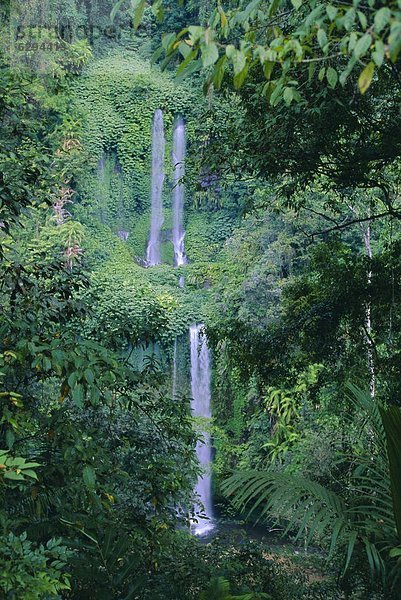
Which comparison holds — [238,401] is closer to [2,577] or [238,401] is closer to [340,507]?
[340,507]

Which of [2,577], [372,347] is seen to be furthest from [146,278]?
[2,577]

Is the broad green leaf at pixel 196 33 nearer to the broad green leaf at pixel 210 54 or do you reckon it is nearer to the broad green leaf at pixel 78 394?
the broad green leaf at pixel 210 54

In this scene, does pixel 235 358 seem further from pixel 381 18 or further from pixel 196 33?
pixel 381 18

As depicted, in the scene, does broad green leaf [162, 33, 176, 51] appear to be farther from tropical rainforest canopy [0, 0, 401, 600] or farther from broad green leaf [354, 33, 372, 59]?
broad green leaf [354, 33, 372, 59]

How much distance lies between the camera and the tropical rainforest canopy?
7.55 feet

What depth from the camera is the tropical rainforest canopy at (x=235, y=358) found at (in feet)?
7.55

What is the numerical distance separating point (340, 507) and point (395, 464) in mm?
471

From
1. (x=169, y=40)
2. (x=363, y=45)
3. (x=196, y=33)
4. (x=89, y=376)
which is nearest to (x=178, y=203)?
(x=89, y=376)

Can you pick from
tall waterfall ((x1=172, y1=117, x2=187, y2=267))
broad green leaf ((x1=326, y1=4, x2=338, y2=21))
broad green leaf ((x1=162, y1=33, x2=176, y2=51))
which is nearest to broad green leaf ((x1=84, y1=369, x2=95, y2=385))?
broad green leaf ((x1=162, y1=33, x2=176, y2=51))

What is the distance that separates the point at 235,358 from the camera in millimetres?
5727

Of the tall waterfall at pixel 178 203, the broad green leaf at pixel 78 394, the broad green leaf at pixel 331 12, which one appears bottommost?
the broad green leaf at pixel 78 394

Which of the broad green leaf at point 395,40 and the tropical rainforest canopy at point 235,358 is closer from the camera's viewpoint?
the broad green leaf at point 395,40

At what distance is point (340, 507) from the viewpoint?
276 cm

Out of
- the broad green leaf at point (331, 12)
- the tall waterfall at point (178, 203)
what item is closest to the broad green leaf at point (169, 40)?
the broad green leaf at point (331, 12)
